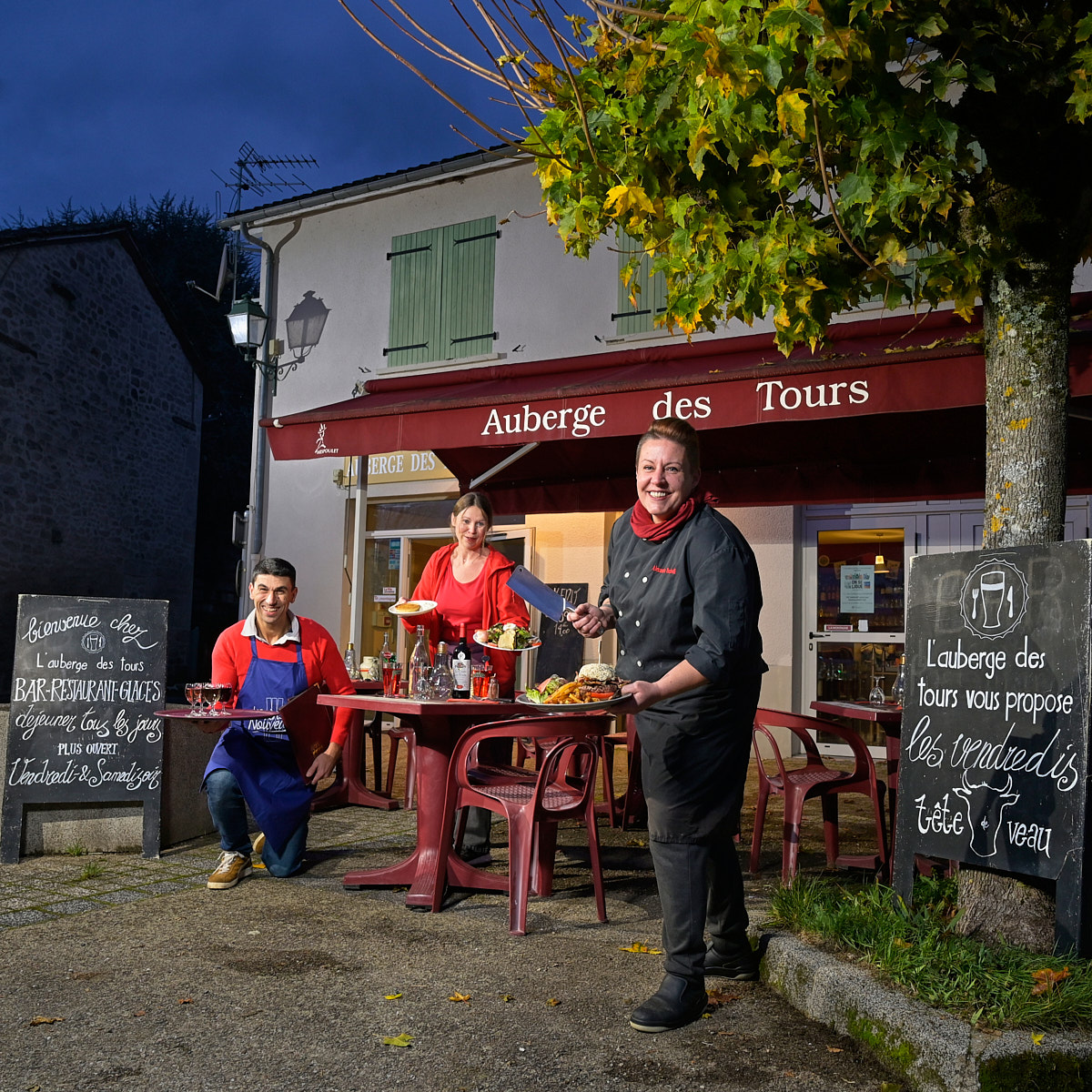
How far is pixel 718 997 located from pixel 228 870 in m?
2.43

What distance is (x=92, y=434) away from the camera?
63.2 feet

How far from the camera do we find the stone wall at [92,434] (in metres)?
17.4

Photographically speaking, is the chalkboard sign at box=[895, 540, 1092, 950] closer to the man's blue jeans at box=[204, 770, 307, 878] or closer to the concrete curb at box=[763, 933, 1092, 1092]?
the concrete curb at box=[763, 933, 1092, 1092]

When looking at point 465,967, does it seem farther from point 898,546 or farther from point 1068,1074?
point 898,546

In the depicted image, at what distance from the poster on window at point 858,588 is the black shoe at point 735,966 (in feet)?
23.5

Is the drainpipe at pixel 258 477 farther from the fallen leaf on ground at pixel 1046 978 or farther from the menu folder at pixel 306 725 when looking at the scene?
the fallen leaf on ground at pixel 1046 978

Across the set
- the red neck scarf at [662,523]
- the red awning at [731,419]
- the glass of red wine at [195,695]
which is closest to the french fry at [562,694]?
the red neck scarf at [662,523]

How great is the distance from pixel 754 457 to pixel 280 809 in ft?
14.2

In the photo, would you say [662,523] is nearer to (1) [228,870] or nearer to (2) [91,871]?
(1) [228,870]

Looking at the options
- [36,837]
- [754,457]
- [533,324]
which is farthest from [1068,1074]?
Result: [533,324]

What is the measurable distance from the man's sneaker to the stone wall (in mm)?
12047

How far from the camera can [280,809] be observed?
522 centimetres

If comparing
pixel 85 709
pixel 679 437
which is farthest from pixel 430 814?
pixel 679 437

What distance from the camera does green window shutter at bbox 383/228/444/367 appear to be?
1305 centimetres
